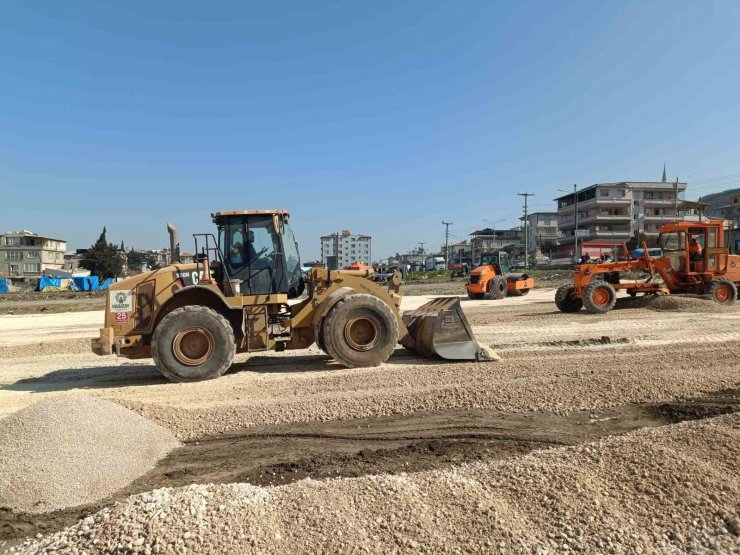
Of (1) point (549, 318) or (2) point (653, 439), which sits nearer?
(2) point (653, 439)

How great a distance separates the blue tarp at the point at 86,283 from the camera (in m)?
52.6

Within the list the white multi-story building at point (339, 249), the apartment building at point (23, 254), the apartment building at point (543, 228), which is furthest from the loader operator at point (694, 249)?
the apartment building at point (23, 254)

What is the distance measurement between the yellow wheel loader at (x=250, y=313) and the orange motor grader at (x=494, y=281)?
51.3 ft

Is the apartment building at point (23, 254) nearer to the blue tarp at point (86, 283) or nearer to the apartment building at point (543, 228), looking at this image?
the blue tarp at point (86, 283)

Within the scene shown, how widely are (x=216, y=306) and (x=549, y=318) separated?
394 inches

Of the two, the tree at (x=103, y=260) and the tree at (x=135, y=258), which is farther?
the tree at (x=135, y=258)

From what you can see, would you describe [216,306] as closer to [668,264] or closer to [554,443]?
[554,443]

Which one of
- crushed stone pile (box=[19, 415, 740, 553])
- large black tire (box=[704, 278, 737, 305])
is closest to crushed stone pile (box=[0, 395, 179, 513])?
crushed stone pile (box=[19, 415, 740, 553])

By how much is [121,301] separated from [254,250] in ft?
7.20

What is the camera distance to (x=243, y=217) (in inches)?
338

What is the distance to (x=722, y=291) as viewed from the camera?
53.2 feet

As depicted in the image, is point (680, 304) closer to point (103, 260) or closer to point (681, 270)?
point (681, 270)

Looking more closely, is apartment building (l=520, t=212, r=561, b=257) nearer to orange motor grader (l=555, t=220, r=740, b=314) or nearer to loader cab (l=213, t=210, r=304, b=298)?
orange motor grader (l=555, t=220, r=740, b=314)

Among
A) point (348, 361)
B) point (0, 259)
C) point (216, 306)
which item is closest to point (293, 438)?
point (348, 361)
